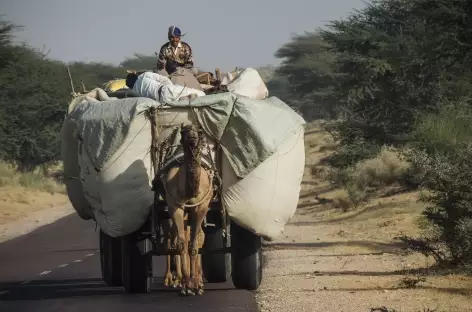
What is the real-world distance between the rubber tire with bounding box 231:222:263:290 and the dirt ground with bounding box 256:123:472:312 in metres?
0.28

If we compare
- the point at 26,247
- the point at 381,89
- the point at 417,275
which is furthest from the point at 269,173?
the point at 381,89

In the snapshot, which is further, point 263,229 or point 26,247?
point 26,247

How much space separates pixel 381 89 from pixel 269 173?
84.0ft

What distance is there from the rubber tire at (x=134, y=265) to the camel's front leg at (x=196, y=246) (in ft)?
2.56

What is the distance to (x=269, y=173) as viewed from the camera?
44.6 ft

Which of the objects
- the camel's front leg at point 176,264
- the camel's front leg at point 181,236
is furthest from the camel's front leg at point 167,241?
the camel's front leg at point 181,236

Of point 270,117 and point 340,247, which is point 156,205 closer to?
point 270,117

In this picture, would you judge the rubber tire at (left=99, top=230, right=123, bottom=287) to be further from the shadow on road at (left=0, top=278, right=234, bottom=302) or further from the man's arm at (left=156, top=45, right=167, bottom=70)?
the man's arm at (left=156, top=45, right=167, bottom=70)

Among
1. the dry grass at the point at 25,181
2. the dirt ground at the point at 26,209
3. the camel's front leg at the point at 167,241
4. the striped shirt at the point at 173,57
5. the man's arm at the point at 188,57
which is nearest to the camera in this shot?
the camel's front leg at the point at 167,241

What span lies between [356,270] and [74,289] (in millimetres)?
4223

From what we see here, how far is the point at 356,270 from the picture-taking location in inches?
655

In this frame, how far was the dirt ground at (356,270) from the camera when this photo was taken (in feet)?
41.8

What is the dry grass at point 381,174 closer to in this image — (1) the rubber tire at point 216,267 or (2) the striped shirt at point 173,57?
(2) the striped shirt at point 173,57

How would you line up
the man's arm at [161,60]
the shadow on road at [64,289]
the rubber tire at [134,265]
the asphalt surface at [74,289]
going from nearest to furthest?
the asphalt surface at [74,289] < the rubber tire at [134,265] < the shadow on road at [64,289] < the man's arm at [161,60]
